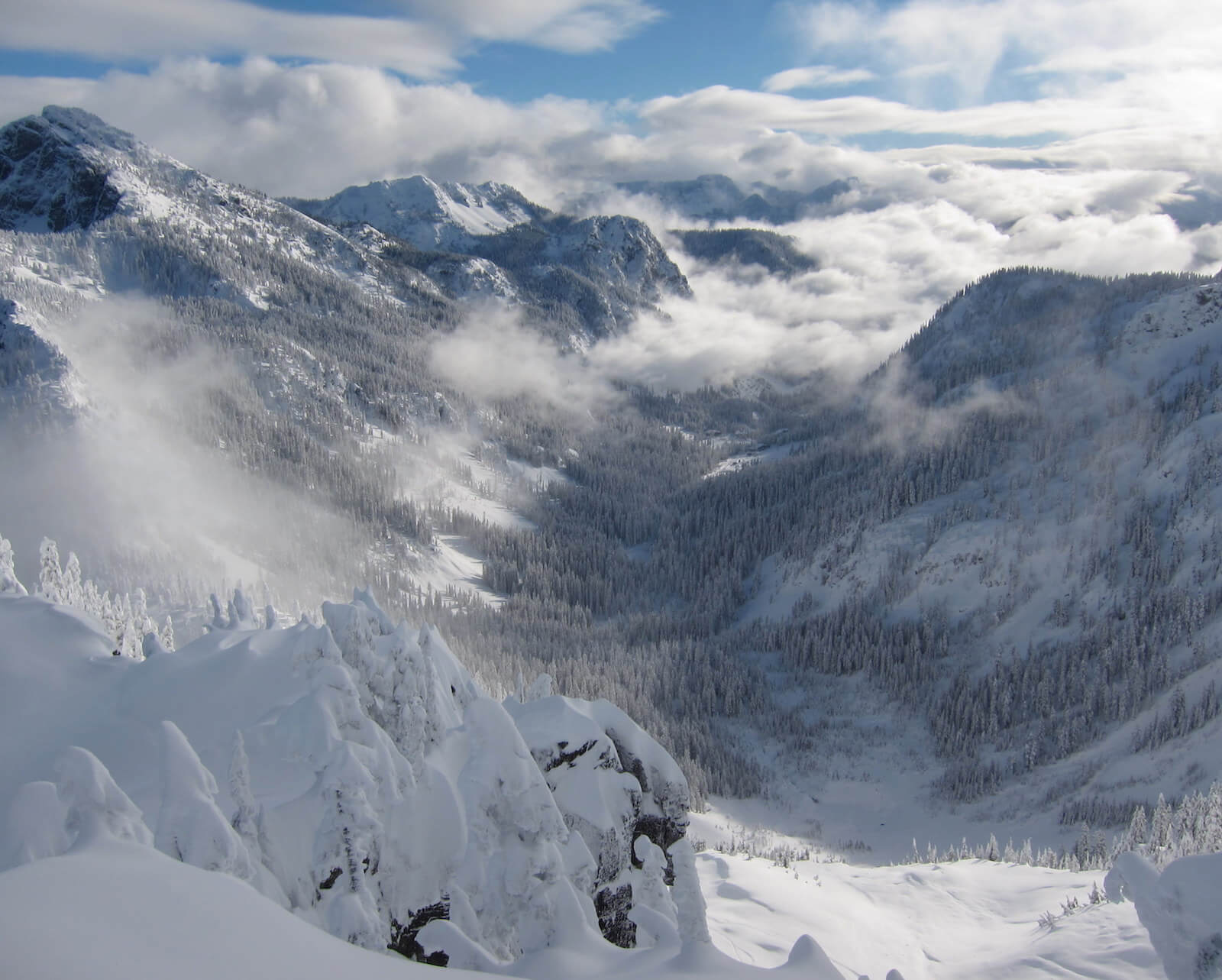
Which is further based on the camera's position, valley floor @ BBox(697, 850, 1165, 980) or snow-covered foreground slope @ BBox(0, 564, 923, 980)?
valley floor @ BBox(697, 850, 1165, 980)

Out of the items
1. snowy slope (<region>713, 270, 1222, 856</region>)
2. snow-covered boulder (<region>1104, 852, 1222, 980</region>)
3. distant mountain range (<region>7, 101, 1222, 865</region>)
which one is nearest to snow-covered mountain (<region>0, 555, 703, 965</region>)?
snow-covered boulder (<region>1104, 852, 1222, 980</region>)

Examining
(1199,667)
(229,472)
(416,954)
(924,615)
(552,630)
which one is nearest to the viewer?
(416,954)

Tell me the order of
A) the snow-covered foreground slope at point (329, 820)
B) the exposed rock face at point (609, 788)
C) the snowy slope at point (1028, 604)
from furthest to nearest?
the snowy slope at point (1028, 604) → the exposed rock face at point (609, 788) → the snow-covered foreground slope at point (329, 820)

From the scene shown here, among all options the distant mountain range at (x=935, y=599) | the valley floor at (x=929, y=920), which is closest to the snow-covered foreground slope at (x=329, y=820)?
the valley floor at (x=929, y=920)

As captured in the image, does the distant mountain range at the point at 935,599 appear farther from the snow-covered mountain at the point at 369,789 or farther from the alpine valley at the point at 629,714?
the snow-covered mountain at the point at 369,789

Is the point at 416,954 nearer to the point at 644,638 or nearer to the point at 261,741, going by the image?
the point at 261,741

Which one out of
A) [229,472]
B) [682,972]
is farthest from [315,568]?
[682,972]

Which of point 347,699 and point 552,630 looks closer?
point 347,699

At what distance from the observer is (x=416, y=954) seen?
24.9 meters

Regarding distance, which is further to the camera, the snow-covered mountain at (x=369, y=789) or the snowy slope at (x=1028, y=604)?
the snowy slope at (x=1028, y=604)

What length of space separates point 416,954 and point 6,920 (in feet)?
60.8

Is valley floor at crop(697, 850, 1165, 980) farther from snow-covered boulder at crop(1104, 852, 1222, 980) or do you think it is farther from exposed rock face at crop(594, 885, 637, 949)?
snow-covered boulder at crop(1104, 852, 1222, 980)

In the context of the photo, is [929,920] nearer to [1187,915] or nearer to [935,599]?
[1187,915]

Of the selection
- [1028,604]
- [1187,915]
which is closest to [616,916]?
[1187,915]
